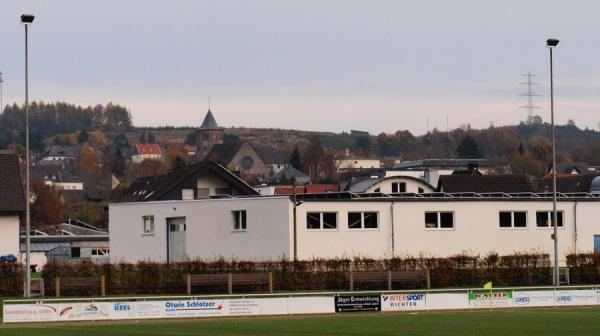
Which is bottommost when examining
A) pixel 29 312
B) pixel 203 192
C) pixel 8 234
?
pixel 29 312

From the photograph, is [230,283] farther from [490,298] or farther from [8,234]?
[8,234]

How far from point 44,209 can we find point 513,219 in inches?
3974

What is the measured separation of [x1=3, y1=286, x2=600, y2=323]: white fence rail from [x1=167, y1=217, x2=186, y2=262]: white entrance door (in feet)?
86.2

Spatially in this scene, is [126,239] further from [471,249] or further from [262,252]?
[471,249]

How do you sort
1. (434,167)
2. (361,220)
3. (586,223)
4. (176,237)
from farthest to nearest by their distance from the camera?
(434,167) < (176,237) < (586,223) < (361,220)

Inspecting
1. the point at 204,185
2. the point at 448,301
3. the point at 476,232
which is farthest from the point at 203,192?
the point at 448,301

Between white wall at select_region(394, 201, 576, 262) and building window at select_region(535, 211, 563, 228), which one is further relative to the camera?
building window at select_region(535, 211, 563, 228)

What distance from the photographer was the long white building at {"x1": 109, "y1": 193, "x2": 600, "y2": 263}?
69.6 m

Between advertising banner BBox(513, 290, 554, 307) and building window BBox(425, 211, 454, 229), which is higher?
building window BBox(425, 211, 454, 229)

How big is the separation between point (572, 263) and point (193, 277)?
66.1ft

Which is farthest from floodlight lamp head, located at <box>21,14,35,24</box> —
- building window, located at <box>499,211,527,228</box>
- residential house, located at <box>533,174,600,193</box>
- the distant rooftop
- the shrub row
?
the distant rooftop

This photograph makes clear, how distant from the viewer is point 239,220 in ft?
238

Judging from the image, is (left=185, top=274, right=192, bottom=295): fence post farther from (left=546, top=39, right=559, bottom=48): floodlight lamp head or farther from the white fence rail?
(left=546, top=39, right=559, bottom=48): floodlight lamp head

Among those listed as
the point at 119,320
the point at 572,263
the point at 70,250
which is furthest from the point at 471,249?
the point at 70,250
